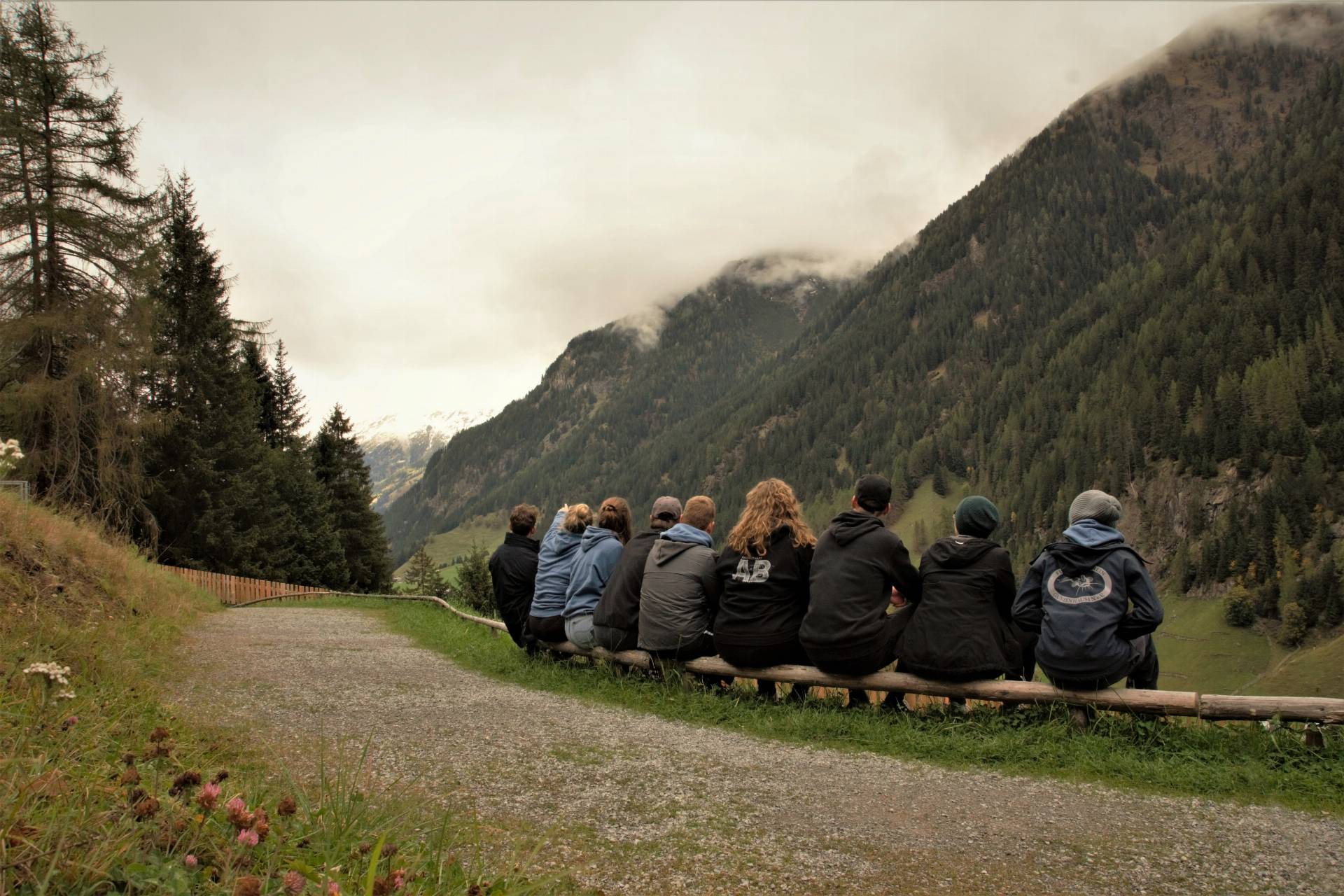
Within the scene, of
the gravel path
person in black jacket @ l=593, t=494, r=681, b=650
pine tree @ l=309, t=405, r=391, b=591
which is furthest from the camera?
pine tree @ l=309, t=405, r=391, b=591

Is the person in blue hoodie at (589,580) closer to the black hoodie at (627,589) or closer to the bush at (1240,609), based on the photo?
the black hoodie at (627,589)

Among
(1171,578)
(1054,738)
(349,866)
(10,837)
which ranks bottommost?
(1171,578)

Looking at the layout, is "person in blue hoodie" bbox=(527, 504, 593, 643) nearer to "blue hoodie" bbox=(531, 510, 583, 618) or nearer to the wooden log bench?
"blue hoodie" bbox=(531, 510, 583, 618)

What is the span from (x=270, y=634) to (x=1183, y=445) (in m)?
165

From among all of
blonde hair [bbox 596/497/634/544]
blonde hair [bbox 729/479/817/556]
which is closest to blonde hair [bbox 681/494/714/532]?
blonde hair [bbox 729/479/817/556]

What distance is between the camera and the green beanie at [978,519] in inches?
279

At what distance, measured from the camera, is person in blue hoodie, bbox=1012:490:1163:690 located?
6.09 meters

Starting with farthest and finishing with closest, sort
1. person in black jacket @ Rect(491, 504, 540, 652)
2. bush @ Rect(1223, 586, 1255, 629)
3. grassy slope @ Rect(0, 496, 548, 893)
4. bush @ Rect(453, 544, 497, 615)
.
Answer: bush @ Rect(1223, 586, 1255, 629) < bush @ Rect(453, 544, 497, 615) < person in black jacket @ Rect(491, 504, 540, 652) < grassy slope @ Rect(0, 496, 548, 893)

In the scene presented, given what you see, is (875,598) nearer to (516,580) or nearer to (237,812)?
(516,580)

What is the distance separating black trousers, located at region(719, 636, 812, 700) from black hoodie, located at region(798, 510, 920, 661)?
288 mm

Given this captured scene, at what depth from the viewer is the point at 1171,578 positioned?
431ft

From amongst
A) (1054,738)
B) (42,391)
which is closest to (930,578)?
(1054,738)

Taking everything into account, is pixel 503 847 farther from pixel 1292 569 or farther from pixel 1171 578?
pixel 1171 578

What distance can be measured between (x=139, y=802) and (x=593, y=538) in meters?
7.16
